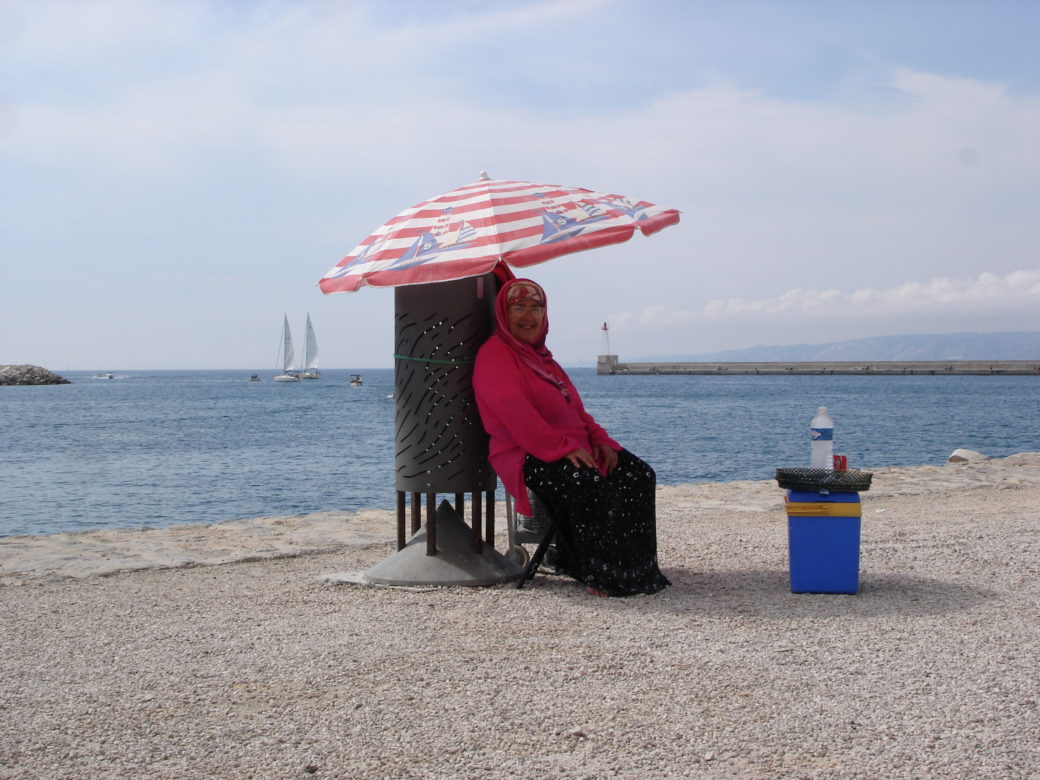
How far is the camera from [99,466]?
28.0 meters

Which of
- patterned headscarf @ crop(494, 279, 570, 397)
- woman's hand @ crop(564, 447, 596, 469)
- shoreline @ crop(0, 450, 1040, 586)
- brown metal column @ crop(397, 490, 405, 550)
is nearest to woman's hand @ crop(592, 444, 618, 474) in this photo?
woman's hand @ crop(564, 447, 596, 469)

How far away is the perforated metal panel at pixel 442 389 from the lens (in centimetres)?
578

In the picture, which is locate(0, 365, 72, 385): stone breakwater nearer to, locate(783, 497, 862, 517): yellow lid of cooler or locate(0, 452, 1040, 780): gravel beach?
locate(0, 452, 1040, 780): gravel beach

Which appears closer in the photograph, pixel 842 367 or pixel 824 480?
pixel 824 480

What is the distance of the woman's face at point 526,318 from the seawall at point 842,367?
124777mm

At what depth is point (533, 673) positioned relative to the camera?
3.92 meters

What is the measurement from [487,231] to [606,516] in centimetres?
170

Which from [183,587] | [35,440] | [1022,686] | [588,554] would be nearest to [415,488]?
[588,554]

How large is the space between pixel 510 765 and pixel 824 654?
5.65 ft

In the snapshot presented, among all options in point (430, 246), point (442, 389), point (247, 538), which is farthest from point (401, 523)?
point (247, 538)

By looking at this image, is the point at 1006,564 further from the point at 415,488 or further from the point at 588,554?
the point at 415,488

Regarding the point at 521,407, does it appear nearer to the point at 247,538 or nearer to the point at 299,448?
the point at 247,538

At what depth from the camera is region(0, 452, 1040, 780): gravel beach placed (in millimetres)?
3111

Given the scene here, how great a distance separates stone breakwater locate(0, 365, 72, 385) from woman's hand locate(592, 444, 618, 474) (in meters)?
130
